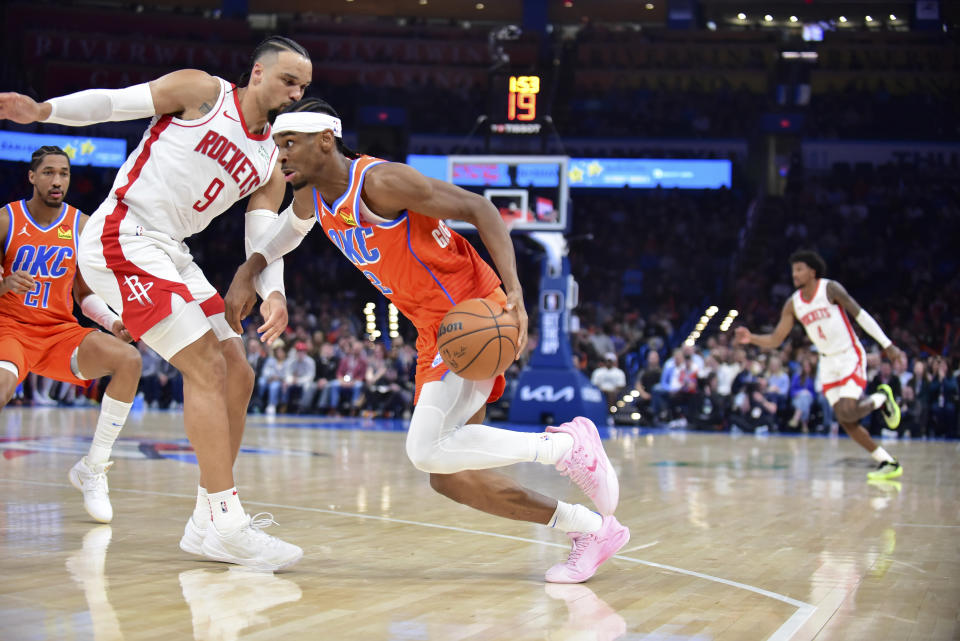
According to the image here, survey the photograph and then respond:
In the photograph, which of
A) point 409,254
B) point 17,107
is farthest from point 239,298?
point 17,107

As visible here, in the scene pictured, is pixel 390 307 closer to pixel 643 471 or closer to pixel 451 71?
pixel 451 71

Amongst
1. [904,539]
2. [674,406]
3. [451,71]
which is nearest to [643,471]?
[904,539]

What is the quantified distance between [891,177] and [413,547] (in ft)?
70.5

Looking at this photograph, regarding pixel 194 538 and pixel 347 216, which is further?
pixel 194 538

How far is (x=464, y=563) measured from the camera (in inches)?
164

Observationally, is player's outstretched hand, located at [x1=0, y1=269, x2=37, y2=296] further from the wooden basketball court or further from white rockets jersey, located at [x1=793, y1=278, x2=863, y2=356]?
white rockets jersey, located at [x1=793, y1=278, x2=863, y2=356]

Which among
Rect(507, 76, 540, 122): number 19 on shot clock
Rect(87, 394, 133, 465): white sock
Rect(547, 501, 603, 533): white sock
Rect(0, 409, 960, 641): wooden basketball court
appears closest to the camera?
Rect(0, 409, 960, 641): wooden basketball court

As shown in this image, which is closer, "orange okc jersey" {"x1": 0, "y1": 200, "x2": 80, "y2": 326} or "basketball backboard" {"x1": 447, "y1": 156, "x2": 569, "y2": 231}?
"orange okc jersey" {"x1": 0, "y1": 200, "x2": 80, "y2": 326}

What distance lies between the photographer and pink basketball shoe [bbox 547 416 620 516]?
12.8 feet

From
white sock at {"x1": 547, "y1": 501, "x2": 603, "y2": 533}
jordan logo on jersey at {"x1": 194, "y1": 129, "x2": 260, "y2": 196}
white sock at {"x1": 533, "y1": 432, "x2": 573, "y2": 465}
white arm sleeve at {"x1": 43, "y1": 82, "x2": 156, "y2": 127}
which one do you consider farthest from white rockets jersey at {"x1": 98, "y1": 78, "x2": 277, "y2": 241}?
white sock at {"x1": 547, "y1": 501, "x2": 603, "y2": 533}

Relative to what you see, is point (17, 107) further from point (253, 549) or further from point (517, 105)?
point (517, 105)

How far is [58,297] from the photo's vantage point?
213 inches

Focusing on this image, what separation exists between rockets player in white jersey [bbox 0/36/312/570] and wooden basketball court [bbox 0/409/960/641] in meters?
0.23

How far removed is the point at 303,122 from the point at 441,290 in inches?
31.3
